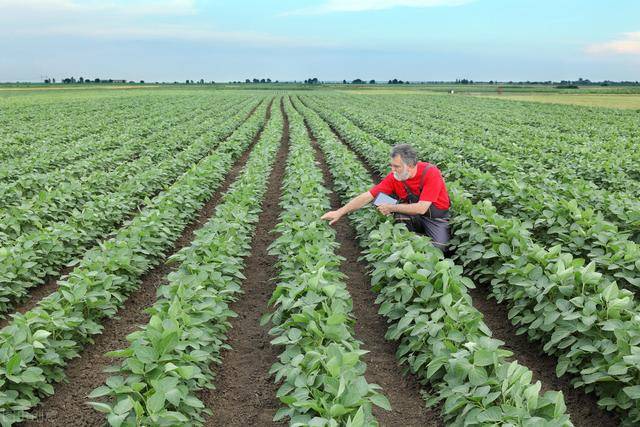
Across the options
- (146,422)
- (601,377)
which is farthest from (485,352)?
(146,422)

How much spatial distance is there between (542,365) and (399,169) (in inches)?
110

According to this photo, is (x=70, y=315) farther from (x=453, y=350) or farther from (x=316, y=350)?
(x=453, y=350)

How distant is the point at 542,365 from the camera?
4117mm

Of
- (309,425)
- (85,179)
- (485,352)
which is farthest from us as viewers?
(85,179)

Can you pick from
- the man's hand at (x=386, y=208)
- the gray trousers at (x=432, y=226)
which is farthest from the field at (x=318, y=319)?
the man's hand at (x=386, y=208)

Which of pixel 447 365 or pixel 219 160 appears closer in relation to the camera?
pixel 447 365

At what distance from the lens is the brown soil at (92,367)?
11.3 ft

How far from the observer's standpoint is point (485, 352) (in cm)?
287

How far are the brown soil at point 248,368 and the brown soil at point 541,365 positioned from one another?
2.21m

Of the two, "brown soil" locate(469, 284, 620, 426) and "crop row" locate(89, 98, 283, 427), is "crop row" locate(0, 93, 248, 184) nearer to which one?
"crop row" locate(89, 98, 283, 427)

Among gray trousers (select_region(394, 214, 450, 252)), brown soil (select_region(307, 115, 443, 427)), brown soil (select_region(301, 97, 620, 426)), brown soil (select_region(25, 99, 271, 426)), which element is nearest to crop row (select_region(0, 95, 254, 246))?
brown soil (select_region(25, 99, 271, 426))

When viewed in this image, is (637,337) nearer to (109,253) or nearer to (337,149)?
(109,253)

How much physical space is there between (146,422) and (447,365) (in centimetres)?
189

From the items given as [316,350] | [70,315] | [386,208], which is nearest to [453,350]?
[316,350]
